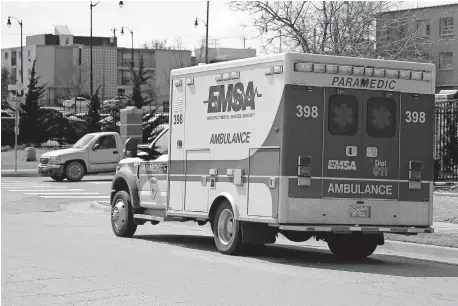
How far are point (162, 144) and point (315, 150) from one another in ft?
15.0

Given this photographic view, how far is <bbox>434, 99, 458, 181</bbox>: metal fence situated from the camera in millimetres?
29623

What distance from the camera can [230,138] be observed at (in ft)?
45.4

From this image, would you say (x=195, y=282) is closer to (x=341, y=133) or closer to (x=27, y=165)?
(x=341, y=133)

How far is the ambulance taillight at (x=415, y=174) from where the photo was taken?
1340 cm

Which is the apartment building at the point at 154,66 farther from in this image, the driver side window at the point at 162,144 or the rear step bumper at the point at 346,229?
the rear step bumper at the point at 346,229

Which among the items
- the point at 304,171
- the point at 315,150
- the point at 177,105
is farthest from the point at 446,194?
the point at 304,171

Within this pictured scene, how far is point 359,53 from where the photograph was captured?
99.9ft

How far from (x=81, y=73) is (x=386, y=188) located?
361 ft

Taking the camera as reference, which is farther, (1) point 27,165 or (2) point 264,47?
(1) point 27,165

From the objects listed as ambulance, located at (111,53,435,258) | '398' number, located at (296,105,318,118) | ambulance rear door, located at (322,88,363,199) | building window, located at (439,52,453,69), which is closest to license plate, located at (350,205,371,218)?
ambulance, located at (111,53,435,258)

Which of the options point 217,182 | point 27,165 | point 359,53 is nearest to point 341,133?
point 217,182

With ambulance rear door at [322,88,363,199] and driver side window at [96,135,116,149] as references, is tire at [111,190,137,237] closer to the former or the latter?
ambulance rear door at [322,88,363,199]

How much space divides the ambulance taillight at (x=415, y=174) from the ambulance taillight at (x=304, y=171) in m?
1.62

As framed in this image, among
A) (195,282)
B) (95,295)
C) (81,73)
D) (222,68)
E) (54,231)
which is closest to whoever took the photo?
(95,295)
